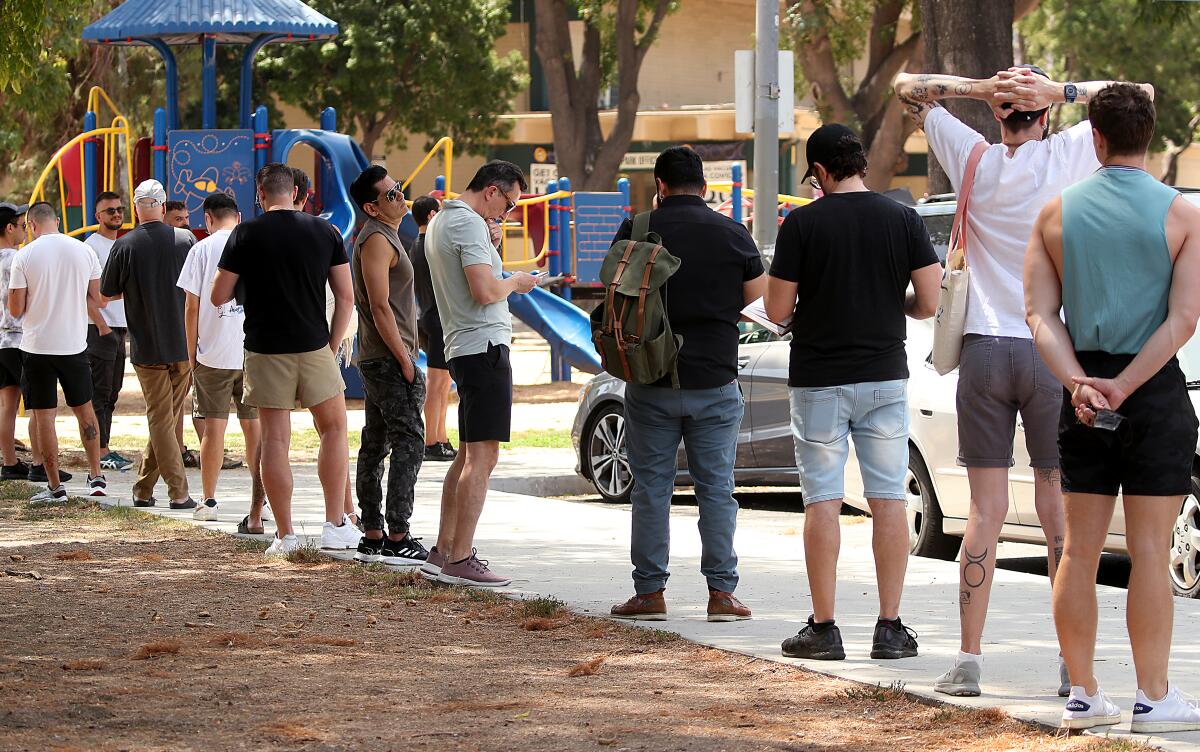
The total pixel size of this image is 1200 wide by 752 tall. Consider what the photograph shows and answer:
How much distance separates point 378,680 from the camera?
21.7ft

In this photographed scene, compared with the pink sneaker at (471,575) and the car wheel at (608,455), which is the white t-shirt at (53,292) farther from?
the pink sneaker at (471,575)

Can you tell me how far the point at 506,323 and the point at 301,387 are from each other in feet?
4.84

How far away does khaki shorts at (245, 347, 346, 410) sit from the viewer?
916cm

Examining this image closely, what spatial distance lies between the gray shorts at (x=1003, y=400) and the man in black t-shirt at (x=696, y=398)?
1.50 m

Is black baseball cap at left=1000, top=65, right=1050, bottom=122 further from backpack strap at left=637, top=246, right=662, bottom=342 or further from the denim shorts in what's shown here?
backpack strap at left=637, top=246, right=662, bottom=342

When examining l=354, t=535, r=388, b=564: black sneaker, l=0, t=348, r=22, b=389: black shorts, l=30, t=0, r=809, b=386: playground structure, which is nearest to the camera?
l=354, t=535, r=388, b=564: black sneaker

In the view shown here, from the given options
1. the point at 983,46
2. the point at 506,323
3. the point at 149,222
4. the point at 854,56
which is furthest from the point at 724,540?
the point at 854,56

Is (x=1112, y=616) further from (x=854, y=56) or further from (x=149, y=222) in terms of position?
(x=854, y=56)

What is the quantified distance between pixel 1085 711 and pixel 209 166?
14.5 m

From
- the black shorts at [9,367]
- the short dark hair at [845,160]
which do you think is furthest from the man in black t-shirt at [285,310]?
the black shorts at [9,367]

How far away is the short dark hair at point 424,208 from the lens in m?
13.0

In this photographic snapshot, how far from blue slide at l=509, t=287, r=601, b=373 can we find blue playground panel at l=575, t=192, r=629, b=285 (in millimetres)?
1931

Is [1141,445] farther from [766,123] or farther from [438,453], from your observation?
[438,453]

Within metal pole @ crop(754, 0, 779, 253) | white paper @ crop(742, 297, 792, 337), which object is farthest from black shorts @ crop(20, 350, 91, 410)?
white paper @ crop(742, 297, 792, 337)
